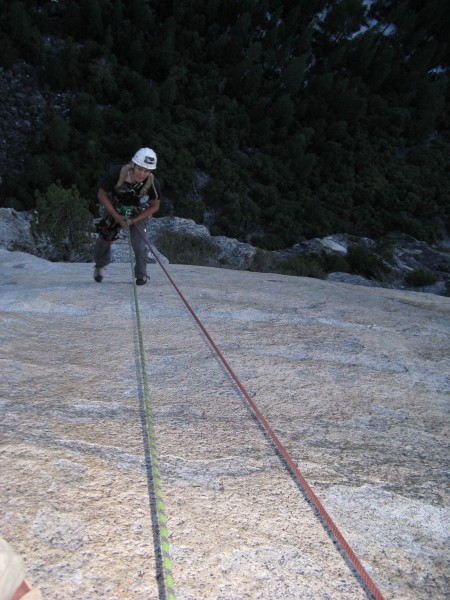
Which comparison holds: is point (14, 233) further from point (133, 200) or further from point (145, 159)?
point (145, 159)

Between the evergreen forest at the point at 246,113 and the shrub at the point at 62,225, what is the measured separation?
20.3 metres

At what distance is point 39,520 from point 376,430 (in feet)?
5.96

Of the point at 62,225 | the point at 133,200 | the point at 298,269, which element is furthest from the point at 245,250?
the point at 133,200

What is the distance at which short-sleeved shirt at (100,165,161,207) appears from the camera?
484cm

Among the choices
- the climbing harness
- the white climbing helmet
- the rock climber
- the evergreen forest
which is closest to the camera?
the white climbing helmet

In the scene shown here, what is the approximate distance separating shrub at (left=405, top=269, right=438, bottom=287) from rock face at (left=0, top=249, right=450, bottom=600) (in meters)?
16.3

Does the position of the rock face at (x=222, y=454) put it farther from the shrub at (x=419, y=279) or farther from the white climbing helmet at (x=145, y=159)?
the shrub at (x=419, y=279)

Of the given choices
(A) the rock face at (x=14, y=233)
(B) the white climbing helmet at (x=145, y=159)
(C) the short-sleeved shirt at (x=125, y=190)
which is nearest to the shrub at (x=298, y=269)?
(A) the rock face at (x=14, y=233)

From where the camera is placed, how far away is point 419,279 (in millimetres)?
19062

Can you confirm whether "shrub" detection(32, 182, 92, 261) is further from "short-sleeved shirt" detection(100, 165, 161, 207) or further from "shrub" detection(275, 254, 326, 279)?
"shrub" detection(275, 254, 326, 279)

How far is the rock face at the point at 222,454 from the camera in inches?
52.9

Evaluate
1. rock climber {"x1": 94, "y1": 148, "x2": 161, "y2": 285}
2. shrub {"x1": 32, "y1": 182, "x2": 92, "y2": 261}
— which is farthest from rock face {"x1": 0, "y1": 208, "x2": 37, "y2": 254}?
rock climber {"x1": 94, "y1": 148, "x2": 161, "y2": 285}

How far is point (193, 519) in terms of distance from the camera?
1536mm

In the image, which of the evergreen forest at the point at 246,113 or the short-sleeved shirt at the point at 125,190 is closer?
the short-sleeved shirt at the point at 125,190
